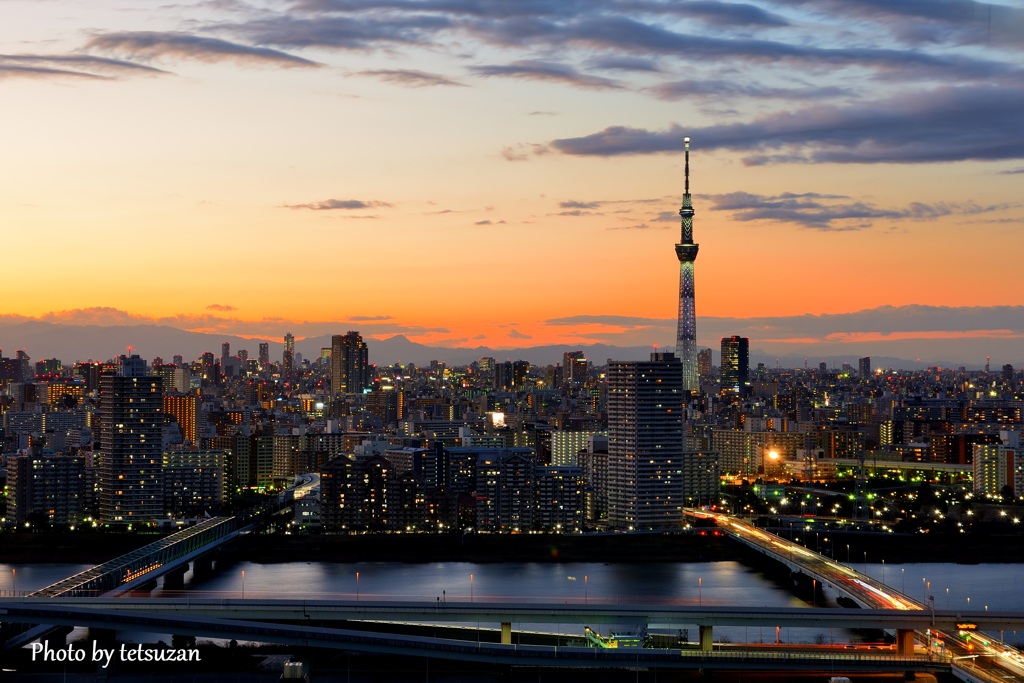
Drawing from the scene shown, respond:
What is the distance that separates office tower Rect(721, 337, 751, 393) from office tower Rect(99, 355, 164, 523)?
35739mm

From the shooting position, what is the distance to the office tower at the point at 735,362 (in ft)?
189

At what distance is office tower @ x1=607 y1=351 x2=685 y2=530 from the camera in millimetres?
22359

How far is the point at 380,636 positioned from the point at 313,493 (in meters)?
12.0

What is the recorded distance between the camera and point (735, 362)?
58062mm

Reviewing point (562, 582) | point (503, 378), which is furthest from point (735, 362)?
point (562, 582)

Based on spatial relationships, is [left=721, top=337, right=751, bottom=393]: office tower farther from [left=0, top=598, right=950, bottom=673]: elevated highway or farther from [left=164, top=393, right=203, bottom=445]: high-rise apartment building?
[left=0, top=598, right=950, bottom=673]: elevated highway

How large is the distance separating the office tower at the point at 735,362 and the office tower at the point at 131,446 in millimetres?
35739

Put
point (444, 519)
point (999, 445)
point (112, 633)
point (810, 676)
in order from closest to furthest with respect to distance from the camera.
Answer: point (810, 676) → point (112, 633) → point (444, 519) → point (999, 445)

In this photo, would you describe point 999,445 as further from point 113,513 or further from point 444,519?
point 113,513

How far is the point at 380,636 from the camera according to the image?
1210cm

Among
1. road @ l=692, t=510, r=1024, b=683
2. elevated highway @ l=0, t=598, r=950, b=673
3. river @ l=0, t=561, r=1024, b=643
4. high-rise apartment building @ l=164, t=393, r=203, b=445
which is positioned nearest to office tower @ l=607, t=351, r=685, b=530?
road @ l=692, t=510, r=1024, b=683

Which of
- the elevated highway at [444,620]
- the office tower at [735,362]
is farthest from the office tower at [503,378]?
the elevated highway at [444,620]

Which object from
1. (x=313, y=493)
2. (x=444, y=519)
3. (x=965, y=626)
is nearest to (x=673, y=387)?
(x=444, y=519)

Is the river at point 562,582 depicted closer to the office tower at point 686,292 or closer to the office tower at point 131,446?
the office tower at point 131,446
